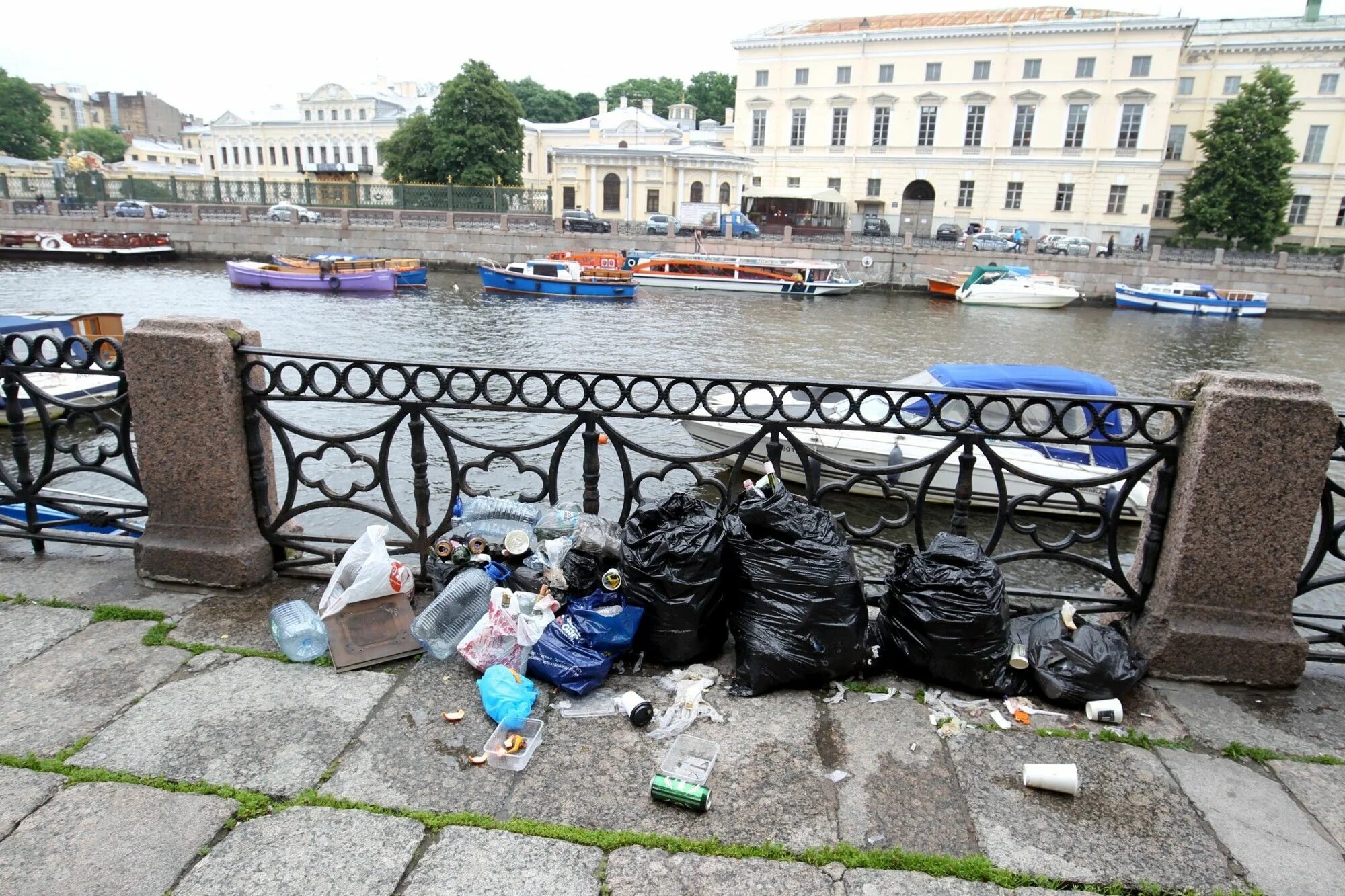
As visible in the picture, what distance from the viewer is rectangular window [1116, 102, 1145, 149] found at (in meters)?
46.9

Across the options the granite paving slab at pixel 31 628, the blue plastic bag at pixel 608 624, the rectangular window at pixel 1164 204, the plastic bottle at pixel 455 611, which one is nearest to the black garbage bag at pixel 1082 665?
the blue plastic bag at pixel 608 624

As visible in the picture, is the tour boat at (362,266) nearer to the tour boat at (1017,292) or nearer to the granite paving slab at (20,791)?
the tour boat at (1017,292)

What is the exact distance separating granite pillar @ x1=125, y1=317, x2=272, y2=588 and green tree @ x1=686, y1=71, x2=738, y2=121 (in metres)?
91.3

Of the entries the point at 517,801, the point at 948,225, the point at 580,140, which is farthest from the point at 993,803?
the point at 580,140

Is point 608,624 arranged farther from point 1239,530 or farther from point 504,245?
point 504,245

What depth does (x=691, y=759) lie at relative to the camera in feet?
8.89

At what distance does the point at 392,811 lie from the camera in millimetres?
2414

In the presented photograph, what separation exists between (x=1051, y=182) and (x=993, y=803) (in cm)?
5433

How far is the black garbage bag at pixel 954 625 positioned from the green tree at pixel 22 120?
103m

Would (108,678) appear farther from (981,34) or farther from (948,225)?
(981,34)

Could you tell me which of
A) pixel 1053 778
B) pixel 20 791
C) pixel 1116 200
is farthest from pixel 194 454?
pixel 1116 200

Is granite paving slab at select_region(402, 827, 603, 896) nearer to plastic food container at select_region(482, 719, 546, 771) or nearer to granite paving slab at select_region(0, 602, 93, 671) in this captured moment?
plastic food container at select_region(482, 719, 546, 771)

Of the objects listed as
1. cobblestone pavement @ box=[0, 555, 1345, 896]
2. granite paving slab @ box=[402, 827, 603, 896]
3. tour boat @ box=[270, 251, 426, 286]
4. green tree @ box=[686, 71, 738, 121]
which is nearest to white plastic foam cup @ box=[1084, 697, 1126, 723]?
cobblestone pavement @ box=[0, 555, 1345, 896]

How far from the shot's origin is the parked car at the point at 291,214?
42.4 meters
